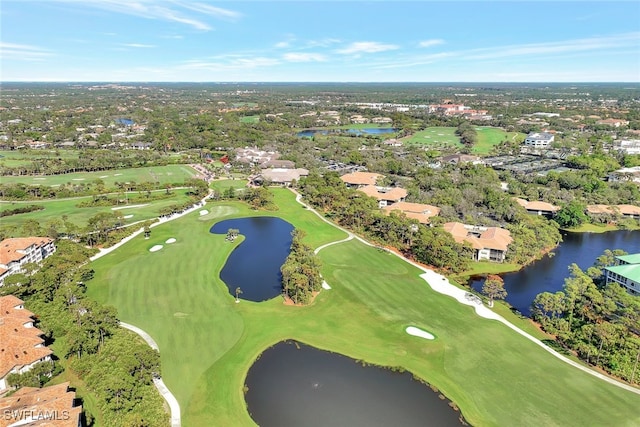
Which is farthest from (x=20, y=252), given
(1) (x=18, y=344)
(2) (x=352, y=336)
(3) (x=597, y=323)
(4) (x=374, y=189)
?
(3) (x=597, y=323)

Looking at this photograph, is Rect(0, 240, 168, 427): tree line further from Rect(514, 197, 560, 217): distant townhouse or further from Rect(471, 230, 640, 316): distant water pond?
Rect(514, 197, 560, 217): distant townhouse

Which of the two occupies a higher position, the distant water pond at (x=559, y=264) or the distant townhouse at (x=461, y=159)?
the distant townhouse at (x=461, y=159)

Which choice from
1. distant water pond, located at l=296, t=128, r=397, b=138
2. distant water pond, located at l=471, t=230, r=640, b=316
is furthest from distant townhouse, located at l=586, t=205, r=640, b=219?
distant water pond, located at l=296, t=128, r=397, b=138

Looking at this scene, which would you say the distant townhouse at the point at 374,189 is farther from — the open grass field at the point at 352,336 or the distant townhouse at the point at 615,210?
the distant townhouse at the point at 615,210

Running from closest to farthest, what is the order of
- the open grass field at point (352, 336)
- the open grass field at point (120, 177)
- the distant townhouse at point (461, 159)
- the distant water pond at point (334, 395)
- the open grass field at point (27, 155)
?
the distant water pond at point (334, 395), the open grass field at point (352, 336), the open grass field at point (120, 177), the open grass field at point (27, 155), the distant townhouse at point (461, 159)

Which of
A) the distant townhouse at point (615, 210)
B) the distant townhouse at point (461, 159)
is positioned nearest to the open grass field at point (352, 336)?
the distant townhouse at point (615, 210)

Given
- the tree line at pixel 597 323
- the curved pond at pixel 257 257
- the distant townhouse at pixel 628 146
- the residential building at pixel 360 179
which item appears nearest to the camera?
the tree line at pixel 597 323

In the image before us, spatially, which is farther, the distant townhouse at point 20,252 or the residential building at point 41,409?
A: the distant townhouse at point 20,252

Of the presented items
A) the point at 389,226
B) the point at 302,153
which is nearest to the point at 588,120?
the point at 302,153
